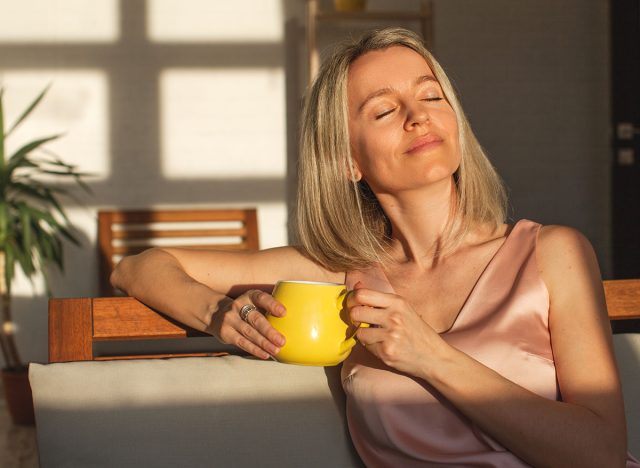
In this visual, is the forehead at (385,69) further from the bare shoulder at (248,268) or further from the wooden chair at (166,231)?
the wooden chair at (166,231)

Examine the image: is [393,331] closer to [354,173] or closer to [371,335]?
[371,335]

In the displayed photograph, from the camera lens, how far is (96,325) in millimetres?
1315

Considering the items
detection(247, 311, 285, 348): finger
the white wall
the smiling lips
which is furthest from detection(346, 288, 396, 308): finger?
the white wall

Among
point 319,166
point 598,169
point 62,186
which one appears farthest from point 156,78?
point 319,166

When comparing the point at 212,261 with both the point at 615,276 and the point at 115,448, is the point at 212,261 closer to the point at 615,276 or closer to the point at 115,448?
the point at 115,448

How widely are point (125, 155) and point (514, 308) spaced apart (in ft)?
10.9

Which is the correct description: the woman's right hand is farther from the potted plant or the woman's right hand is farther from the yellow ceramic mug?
the potted plant

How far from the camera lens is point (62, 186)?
14.0 feet

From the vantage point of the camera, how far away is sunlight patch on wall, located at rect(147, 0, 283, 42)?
14.2 feet

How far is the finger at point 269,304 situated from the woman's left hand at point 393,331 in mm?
84

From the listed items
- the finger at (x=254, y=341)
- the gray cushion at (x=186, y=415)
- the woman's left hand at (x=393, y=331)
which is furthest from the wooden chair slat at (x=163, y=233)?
the woman's left hand at (x=393, y=331)

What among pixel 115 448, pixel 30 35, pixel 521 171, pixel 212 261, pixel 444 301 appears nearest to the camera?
pixel 115 448

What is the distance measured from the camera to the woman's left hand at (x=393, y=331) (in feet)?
3.42

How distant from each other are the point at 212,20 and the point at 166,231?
3.46 ft
